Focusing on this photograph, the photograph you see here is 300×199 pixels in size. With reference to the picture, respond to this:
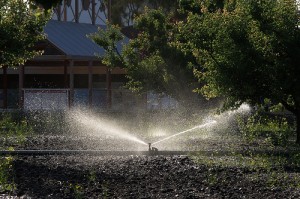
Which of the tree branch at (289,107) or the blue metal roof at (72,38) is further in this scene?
the blue metal roof at (72,38)

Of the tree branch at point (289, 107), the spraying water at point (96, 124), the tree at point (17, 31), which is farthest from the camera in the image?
the spraying water at point (96, 124)

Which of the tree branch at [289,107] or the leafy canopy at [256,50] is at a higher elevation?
the leafy canopy at [256,50]

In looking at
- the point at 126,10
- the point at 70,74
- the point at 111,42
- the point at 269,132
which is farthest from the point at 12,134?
the point at 126,10

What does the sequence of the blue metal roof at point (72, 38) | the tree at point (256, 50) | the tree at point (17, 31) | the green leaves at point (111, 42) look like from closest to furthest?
the tree at point (256, 50)
the tree at point (17, 31)
the green leaves at point (111, 42)
the blue metal roof at point (72, 38)

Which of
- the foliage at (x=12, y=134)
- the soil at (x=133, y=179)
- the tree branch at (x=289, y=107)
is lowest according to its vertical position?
the soil at (x=133, y=179)

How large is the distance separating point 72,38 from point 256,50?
27309 mm

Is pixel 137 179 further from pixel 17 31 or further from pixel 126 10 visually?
pixel 126 10

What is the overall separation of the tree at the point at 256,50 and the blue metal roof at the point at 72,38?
64.2 ft

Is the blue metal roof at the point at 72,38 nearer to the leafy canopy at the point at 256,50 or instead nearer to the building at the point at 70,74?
the building at the point at 70,74

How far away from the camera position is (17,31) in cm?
2242

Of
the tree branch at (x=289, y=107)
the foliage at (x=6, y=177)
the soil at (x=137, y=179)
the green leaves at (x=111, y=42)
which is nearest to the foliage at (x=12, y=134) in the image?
the soil at (x=137, y=179)

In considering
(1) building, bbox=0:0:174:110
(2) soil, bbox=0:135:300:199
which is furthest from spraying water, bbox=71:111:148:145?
(2) soil, bbox=0:135:300:199

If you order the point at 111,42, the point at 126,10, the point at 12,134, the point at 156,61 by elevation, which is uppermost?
the point at 126,10

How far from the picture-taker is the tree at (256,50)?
1795cm
